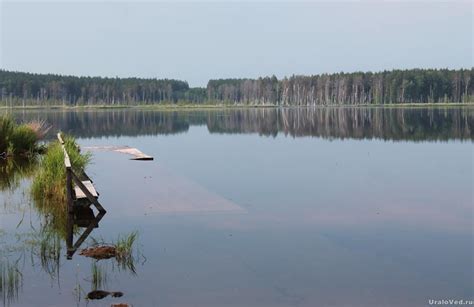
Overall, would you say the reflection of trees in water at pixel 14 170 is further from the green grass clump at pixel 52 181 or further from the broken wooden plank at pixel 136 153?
the broken wooden plank at pixel 136 153

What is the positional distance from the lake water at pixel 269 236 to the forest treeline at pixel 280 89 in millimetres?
123429

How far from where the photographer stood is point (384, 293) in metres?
8.09

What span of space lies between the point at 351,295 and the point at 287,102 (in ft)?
521

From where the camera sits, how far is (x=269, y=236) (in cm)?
1115

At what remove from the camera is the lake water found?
8.17 meters

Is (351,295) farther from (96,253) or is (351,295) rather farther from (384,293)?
(96,253)

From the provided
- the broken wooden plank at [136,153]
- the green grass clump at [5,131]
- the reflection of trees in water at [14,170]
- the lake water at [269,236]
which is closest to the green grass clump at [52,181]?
the lake water at [269,236]

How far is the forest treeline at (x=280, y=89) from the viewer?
455ft

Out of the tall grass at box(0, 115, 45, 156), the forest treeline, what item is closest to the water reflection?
the tall grass at box(0, 115, 45, 156)

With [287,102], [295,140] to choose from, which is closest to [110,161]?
[295,140]

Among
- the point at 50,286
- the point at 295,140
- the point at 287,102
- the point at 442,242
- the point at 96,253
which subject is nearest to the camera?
the point at 50,286

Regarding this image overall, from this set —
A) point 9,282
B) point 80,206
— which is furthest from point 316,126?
point 9,282

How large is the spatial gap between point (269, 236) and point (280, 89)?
158 metres

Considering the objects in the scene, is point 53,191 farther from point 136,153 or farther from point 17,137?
point 136,153
